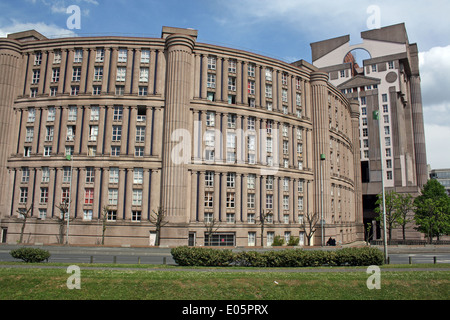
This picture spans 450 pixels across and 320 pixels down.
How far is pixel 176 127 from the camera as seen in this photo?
47.0 meters

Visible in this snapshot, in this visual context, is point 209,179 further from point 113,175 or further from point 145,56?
point 145,56

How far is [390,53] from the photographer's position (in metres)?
90.1

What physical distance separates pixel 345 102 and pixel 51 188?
199ft

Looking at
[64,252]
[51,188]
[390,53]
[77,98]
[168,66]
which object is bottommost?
[64,252]

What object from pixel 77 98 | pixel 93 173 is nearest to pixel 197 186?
pixel 93 173

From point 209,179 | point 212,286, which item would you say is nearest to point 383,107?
point 209,179

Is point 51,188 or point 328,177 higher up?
point 328,177

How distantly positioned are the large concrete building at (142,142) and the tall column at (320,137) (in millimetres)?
5588

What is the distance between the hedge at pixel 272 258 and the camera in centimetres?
2325

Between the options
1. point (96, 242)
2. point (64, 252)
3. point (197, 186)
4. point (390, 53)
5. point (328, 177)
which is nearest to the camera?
point (64, 252)

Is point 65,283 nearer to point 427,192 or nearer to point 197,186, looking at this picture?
point 197,186

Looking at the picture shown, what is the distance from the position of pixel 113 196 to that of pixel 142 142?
847cm

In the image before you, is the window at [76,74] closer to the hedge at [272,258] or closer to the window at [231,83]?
the window at [231,83]
